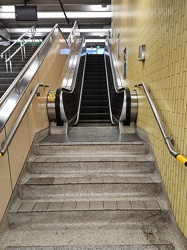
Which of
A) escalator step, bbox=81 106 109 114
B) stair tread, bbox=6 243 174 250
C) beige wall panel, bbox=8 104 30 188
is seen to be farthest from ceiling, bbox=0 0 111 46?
stair tread, bbox=6 243 174 250

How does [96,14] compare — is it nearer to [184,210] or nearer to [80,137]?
[80,137]

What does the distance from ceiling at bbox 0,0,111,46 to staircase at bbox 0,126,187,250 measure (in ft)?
29.2

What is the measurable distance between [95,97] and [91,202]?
3985 mm

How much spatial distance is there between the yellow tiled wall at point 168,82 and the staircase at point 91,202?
22 cm

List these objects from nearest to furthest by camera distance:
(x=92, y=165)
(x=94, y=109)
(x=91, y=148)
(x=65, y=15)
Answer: (x=92, y=165)
(x=91, y=148)
(x=94, y=109)
(x=65, y=15)

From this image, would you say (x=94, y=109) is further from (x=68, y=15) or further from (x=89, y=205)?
(x=68, y=15)

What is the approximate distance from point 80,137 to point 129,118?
93 centimetres

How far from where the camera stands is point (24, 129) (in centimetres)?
257

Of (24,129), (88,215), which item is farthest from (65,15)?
(88,215)

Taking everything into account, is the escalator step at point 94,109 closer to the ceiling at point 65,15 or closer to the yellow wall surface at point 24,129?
the yellow wall surface at point 24,129

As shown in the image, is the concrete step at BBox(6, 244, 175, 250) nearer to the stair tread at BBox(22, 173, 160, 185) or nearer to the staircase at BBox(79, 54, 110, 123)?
the stair tread at BBox(22, 173, 160, 185)

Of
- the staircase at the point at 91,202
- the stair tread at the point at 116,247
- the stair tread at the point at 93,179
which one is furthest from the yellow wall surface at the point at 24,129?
the stair tread at the point at 116,247

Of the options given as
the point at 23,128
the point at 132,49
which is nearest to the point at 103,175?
the point at 23,128

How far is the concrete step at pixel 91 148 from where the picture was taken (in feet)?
9.18
